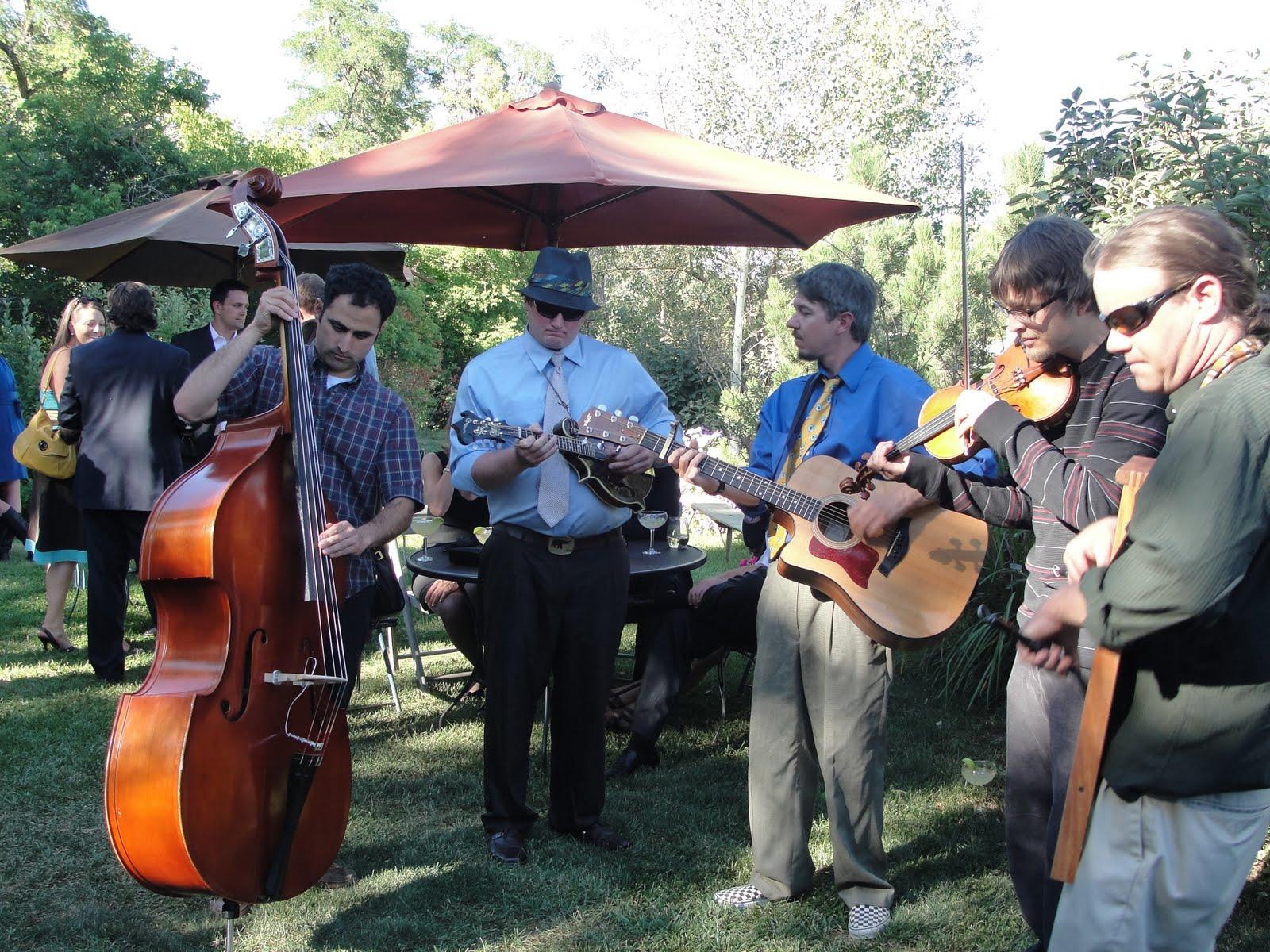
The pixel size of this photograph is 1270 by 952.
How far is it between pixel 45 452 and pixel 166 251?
1604mm

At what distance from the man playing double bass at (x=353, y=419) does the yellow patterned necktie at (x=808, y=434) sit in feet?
3.94

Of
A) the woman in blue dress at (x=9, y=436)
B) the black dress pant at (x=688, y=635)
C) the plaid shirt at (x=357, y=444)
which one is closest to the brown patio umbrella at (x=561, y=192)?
the plaid shirt at (x=357, y=444)

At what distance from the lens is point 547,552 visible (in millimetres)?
3701

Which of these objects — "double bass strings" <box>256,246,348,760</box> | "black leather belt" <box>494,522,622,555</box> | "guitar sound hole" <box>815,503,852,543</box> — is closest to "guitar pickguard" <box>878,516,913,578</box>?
"guitar sound hole" <box>815,503,852,543</box>

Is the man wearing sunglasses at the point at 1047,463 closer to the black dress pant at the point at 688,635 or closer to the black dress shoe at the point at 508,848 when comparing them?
the black dress shoe at the point at 508,848

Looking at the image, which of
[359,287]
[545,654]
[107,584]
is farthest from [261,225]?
[107,584]

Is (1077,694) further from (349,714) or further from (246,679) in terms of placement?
(349,714)

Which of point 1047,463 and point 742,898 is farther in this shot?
point 742,898

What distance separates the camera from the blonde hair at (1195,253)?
172cm

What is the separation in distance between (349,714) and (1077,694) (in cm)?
403

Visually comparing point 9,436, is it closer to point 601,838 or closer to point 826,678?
point 601,838

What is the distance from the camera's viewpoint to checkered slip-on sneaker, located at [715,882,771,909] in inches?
136

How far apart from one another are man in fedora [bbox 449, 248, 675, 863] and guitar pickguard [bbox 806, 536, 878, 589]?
2.74 feet

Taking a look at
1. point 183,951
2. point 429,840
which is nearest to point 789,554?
point 429,840
